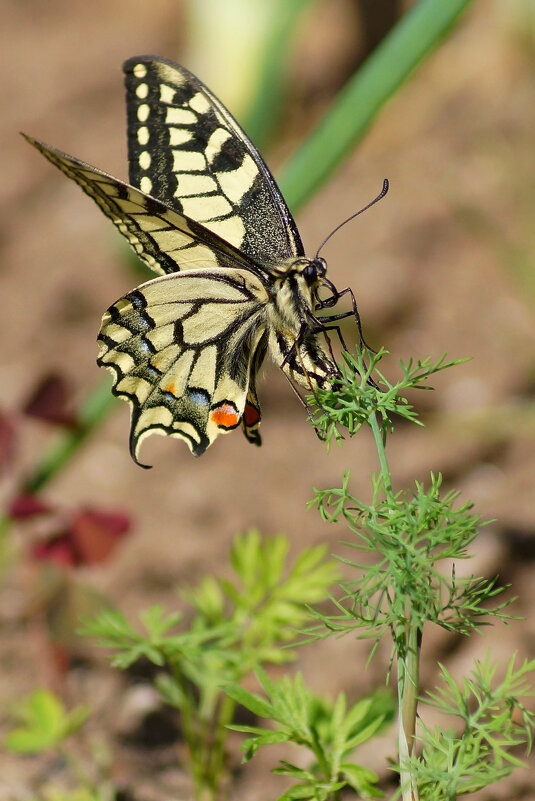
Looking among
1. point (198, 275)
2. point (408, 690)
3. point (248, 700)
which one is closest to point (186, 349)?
point (198, 275)

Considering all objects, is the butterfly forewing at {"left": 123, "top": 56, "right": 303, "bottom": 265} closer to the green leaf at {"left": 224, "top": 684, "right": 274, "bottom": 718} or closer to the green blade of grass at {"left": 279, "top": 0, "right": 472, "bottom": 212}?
the green blade of grass at {"left": 279, "top": 0, "right": 472, "bottom": 212}

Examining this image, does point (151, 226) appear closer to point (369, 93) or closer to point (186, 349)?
point (186, 349)

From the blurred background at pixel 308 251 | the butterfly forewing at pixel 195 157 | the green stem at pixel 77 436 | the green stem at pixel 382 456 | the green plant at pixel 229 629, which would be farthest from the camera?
the blurred background at pixel 308 251

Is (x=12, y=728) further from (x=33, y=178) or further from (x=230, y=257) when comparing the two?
(x=33, y=178)

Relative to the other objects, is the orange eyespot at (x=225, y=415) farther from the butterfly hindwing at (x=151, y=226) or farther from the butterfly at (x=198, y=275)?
the butterfly hindwing at (x=151, y=226)

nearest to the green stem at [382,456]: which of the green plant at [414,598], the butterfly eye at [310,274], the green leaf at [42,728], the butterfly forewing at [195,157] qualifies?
the green plant at [414,598]

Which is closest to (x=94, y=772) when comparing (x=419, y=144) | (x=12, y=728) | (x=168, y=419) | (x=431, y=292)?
(x=12, y=728)

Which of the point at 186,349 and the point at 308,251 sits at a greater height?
the point at 308,251
